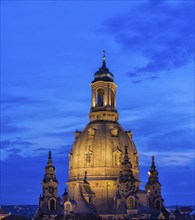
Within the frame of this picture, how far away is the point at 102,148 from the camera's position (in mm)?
106500

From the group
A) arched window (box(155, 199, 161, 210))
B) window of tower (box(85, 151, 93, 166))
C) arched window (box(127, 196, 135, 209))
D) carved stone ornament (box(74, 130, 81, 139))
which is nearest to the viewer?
arched window (box(127, 196, 135, 209))

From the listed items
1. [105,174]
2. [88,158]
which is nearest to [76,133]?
[88,158]

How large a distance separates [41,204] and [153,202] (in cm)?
2098

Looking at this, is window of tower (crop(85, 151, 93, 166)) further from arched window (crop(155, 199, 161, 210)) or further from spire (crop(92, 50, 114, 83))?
spire (crop(92, 50, 114, 83))

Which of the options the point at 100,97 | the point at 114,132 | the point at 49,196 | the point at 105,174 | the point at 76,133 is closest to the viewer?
the point at 105,174

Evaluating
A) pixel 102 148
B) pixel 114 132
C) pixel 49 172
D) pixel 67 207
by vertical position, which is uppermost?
pixel 114 132

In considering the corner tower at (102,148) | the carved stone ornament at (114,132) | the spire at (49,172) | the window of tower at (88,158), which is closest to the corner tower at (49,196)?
the spire at (49,172)

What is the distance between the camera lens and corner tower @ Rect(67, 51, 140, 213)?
104250 millimetres

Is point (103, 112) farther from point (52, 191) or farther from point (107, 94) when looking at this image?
point (52, 191)

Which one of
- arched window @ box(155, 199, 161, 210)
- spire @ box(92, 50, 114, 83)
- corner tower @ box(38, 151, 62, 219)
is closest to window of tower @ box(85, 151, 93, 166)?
corner tower @ box(38, 151, 62, 219)

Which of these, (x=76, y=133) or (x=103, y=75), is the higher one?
(x=103, y=75)

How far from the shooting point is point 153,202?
107812 mm

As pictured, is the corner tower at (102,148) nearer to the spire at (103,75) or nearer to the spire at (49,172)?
the spire at (103,75)

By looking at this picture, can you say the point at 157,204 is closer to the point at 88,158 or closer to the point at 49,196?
the point at 88,158
